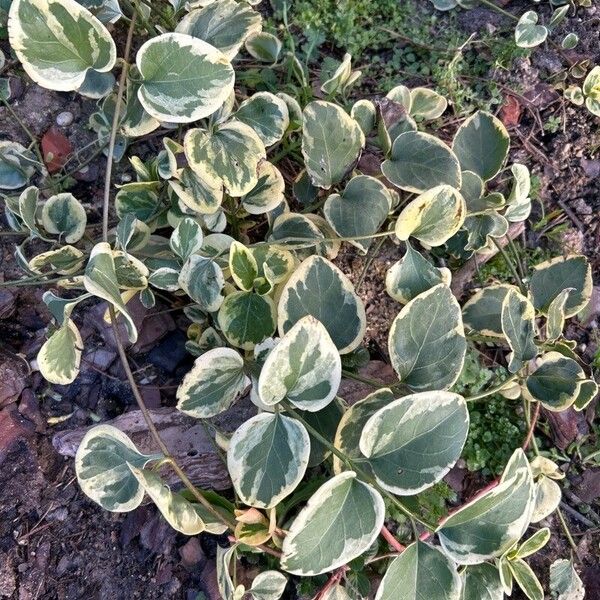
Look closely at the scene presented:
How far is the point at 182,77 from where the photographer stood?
1075mm

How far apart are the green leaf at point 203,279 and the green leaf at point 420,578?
56 cm

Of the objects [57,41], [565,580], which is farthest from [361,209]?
[565,580]

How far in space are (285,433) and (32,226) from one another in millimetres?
695

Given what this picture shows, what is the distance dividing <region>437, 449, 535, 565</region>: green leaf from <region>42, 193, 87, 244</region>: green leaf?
0.95 m

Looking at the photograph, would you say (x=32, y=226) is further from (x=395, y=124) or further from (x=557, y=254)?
(x=557, y=254)

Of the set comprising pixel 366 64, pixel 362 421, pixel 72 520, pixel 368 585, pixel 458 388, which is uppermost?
pixel 366 64

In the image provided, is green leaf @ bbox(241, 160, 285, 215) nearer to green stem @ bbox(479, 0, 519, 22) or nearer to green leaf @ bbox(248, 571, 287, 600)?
green leaf @ bbox(248, 571, 287, 600)

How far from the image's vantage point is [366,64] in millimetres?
1659

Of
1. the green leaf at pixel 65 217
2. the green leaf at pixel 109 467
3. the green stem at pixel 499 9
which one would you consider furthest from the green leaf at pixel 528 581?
the green stem at pixel 499 9

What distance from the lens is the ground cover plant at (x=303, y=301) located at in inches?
37.8

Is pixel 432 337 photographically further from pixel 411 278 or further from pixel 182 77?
pixel 182 77

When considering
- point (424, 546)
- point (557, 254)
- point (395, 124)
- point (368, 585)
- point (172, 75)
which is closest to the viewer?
point (424, 546)

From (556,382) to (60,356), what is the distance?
99cm

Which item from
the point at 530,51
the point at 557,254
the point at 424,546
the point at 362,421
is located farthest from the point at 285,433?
the point at 530,51
